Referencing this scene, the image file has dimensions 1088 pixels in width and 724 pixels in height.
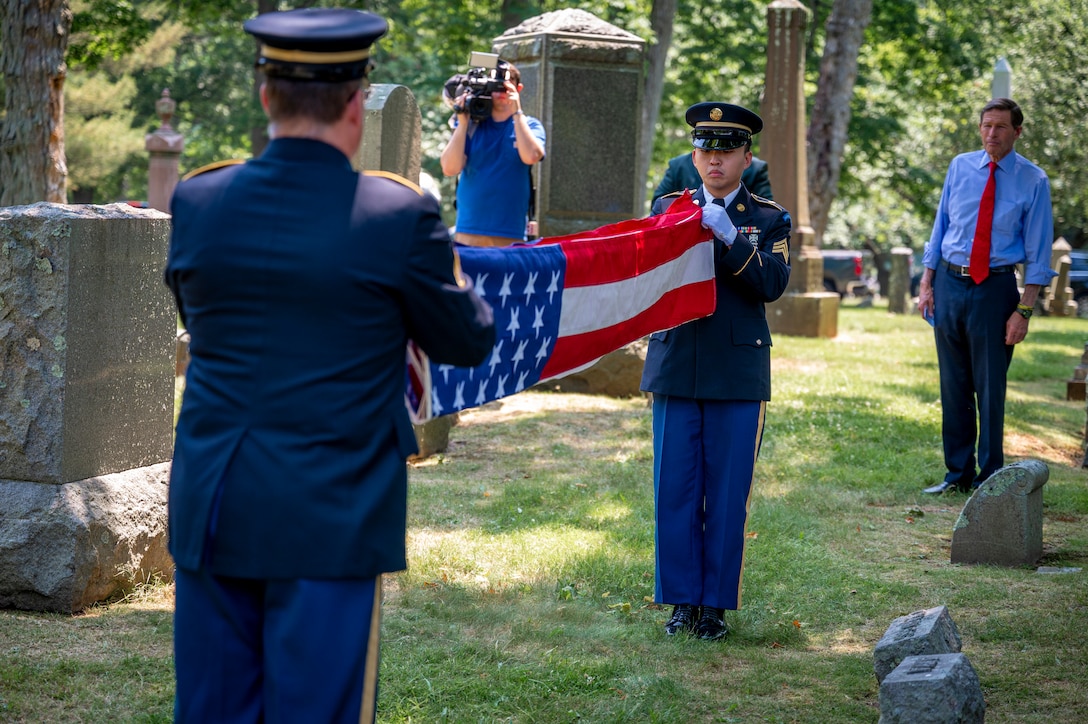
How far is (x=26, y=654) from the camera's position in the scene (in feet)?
14.9

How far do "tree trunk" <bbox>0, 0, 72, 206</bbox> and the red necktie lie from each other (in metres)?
8.40

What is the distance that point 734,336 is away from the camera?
5066 mm

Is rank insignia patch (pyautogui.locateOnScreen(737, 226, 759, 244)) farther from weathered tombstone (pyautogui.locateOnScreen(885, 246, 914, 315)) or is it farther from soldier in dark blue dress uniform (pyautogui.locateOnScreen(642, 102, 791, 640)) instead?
weathered tombstone (pyautogui.locateOnScreen(885, 246, 914, 315))

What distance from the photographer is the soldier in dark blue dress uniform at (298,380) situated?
246 centimetres

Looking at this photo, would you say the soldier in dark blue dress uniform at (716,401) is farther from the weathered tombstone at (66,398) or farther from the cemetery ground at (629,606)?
the weathered tombstone at (66,398)

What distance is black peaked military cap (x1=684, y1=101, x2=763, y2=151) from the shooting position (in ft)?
16.3

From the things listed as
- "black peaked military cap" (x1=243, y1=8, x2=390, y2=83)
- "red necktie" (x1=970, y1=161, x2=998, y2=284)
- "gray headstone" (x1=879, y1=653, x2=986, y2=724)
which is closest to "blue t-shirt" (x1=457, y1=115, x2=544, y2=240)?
"red necktie" (x1=970, y1=161, x2=998, y2=284)

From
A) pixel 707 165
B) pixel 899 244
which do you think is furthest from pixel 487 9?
pixel 899 244

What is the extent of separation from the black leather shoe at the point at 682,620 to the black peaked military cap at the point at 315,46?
10.9 ft

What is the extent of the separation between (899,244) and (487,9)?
110 feet

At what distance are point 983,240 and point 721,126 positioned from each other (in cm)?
359

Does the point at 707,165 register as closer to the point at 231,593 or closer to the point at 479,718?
the point at 479,718

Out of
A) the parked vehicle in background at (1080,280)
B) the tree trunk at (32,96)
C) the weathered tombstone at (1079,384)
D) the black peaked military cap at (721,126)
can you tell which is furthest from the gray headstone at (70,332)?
the parked vehicle in background at (1080,280)

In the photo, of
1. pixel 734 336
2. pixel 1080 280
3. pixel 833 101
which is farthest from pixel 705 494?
pixel 1080 280
